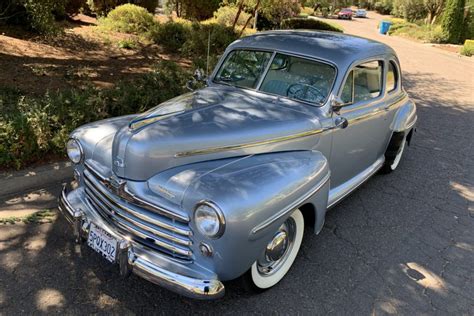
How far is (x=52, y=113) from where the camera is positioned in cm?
452

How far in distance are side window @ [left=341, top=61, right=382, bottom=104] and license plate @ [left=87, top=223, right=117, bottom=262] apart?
91.3 inches

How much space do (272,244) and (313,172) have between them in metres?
0.60

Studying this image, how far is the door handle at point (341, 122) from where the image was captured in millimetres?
3402

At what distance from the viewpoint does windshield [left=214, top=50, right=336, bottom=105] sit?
3.50 metres

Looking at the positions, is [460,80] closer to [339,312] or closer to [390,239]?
[390,239]

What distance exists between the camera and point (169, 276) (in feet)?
7.47

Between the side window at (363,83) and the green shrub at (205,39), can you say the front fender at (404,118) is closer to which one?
the side window at (363,83)

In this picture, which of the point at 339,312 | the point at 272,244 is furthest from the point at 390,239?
the point at 272,244

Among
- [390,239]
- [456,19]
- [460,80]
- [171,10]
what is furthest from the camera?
[456,19]

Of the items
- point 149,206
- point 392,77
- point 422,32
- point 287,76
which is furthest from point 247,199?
point 422,32

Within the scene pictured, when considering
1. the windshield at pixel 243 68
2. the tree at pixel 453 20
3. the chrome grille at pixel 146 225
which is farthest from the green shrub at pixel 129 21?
the tree at pixel 453 20

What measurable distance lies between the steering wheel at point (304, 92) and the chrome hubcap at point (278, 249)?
1.16m

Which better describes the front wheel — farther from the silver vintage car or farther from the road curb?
the road curb

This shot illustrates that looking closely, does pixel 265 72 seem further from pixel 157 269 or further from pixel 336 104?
pixel 157 269
